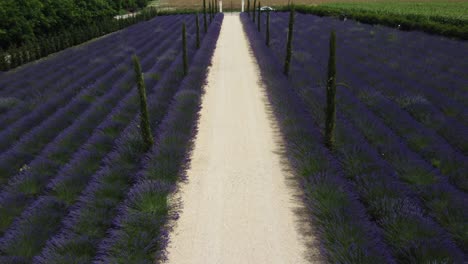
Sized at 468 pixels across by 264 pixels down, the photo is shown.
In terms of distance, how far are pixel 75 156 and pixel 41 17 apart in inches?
1077

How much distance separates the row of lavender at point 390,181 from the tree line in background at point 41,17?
24857 millimetres

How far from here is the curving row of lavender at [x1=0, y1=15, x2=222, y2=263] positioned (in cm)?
568

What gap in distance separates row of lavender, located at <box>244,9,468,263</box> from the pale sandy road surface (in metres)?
0.55

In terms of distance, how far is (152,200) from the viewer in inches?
258

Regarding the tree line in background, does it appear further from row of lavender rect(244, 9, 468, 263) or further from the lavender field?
row of lavender rect(244, 9, 468, 263)

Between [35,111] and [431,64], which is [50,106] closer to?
[35,111]

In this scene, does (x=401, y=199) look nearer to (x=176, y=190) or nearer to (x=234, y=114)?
(x=176, y=190)

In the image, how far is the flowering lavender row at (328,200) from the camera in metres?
5.12

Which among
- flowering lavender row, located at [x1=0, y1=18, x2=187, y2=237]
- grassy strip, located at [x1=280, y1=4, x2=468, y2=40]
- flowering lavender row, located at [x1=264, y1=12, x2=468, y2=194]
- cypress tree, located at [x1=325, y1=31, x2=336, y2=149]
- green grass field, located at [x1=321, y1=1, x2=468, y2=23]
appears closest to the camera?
flowering lavender row, located at [x1=0, y1=18, x2=187, y2=237]

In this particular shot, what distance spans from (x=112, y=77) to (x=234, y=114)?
7913 millimetres

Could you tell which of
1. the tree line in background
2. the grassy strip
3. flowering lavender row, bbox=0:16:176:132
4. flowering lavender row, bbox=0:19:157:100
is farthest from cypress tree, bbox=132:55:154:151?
the grassy strip

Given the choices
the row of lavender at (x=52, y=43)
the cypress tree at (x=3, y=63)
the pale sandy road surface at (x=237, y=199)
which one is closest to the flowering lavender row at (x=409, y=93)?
the pale sandy road surface at (x=237, y=199)

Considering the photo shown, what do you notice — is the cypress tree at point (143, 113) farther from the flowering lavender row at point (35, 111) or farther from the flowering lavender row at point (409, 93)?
the flowering lavender row at point (409, 93)

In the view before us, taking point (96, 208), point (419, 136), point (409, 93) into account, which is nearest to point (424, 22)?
point (409, 93)
